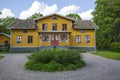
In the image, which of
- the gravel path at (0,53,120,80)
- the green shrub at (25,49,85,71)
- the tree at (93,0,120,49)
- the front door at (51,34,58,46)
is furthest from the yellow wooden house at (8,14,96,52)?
the gravel path at (0,53,120,80)

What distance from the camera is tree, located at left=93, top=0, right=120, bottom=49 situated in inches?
1665

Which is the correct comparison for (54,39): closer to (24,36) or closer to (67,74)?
(24,36)

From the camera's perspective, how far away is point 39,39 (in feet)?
122

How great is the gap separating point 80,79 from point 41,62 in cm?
474

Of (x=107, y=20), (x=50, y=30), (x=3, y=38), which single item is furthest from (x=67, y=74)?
(x=3, y=38)

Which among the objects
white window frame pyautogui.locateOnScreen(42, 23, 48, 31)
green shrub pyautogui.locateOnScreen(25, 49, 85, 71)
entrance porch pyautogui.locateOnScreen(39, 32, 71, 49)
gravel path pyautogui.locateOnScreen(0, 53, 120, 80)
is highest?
white window frame pyautogui.locateOnScreen(42, 23, 48, 31)

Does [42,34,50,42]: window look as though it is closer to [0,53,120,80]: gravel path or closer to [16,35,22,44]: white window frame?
[16,35,22,44]: white window frame

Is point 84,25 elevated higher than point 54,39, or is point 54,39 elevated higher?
point 84,25

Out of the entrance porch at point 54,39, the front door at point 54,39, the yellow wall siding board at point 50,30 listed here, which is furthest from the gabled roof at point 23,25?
the front door at point 54,39

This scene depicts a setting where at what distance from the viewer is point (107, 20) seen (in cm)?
4197

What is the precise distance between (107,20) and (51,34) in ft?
42.2

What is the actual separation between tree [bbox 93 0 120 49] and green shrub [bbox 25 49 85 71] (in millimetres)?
29692

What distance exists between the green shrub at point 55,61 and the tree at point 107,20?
29.7 meters

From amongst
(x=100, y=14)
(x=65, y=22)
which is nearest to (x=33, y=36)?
(x=65, y=22)
